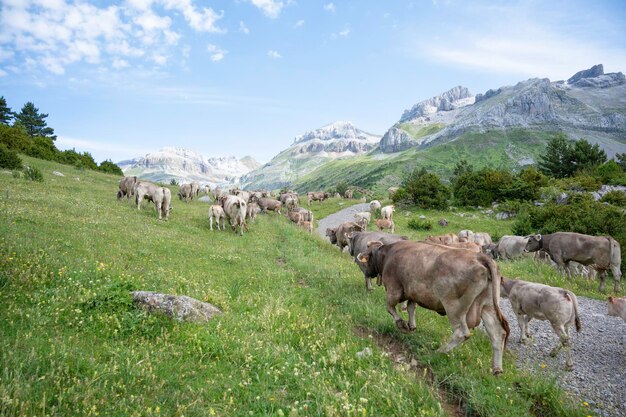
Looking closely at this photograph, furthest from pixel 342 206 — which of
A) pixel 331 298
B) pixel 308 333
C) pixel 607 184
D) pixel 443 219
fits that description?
pixel 308 333

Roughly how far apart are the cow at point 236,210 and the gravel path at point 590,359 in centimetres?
1553

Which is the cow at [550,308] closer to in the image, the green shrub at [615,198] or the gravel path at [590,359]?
the gravel path at [590,359]

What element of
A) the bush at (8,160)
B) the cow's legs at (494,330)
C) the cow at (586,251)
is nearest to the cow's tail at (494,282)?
the cow's legs at (494,330)

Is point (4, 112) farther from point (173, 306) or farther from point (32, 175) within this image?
point (173, 306)

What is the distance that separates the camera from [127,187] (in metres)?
26.8

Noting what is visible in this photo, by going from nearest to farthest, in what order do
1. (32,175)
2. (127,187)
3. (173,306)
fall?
1. (173,306)
2. (32,175)
3. (127,187)

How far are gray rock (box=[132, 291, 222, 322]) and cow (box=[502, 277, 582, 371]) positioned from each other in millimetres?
8023

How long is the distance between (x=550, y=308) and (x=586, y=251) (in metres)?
9.66

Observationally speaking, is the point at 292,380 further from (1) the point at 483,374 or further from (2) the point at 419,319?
(2) the point at 419,319

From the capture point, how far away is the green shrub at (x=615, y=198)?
96.4 ft

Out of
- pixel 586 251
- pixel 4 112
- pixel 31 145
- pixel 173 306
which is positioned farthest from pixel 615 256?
pixel 4 112

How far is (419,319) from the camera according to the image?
31.6 feet

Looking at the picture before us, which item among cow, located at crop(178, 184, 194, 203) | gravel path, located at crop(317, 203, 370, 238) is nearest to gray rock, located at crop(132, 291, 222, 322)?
gravel path, located at crop(317, 203, 370, 238)

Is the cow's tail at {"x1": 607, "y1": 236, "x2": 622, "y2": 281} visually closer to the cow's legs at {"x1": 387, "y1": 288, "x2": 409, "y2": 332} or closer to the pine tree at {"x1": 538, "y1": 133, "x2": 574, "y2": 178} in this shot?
the cow's legs at {"x1": 387, "y1": 288, "x2": 409, "y2": 332}
